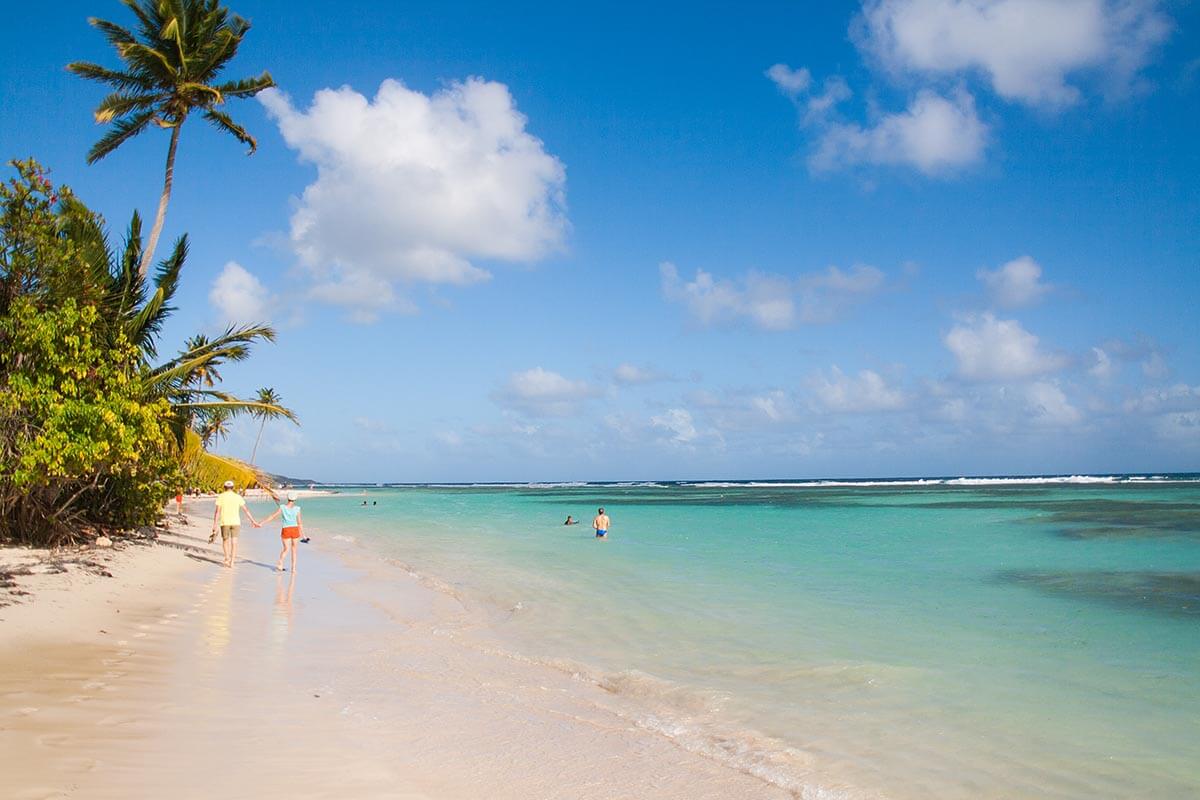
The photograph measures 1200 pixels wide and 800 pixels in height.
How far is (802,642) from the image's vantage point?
28.3 feet

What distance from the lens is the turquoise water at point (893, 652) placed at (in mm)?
5207

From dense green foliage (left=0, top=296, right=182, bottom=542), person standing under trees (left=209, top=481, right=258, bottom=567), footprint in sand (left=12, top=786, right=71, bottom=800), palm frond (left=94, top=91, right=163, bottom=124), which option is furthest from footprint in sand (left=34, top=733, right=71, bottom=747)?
palm frond (left=94, top=91, right=163, bottom=124)

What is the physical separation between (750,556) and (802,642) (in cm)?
912

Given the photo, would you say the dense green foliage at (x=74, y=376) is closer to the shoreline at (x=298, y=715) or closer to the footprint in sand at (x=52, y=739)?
the shoreline at (x=298, y=715)

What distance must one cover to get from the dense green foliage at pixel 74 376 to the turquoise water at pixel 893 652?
222 inches

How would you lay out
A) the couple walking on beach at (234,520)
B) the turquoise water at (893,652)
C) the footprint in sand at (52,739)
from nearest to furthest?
the footprint in sand at (52,739), the turquoise water at (893,652), the couple walking on beach at (234,520)

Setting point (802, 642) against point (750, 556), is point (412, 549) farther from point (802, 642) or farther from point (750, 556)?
point (802, 642)

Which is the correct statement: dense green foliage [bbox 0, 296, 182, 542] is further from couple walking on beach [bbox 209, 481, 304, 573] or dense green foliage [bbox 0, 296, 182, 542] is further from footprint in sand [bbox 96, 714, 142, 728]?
footprint in sand [bbox 96, 714, 142, 728]

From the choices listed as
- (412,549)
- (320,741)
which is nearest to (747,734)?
(320,741)

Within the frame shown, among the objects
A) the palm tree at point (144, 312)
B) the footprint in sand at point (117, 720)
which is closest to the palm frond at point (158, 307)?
the palm tree at point (144, 312)

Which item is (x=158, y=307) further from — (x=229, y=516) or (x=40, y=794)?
(x=40, y=794)

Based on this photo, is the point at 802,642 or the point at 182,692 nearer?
the point at 182,692

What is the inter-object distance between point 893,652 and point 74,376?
10.8m

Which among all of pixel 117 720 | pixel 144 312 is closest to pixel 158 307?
pixel 144 312
